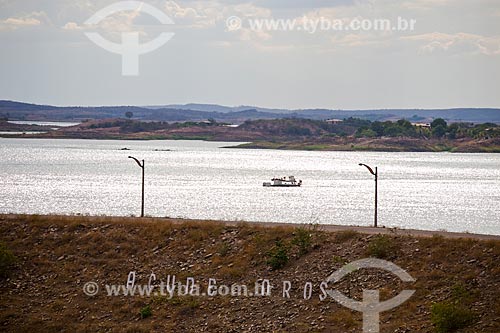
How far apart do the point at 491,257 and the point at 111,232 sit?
42.0ft

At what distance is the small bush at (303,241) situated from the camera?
95.1 ft

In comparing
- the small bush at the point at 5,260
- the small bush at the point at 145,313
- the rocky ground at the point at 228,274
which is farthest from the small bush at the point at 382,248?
the small bush at the point at 5,260

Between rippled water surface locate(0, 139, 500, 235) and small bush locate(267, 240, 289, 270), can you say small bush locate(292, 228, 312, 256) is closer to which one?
small bush locate(267, 240, 289, 270)

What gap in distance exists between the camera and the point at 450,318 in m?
22.9

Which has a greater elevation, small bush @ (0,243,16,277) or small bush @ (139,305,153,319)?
small bush @ (0,243,16,277)

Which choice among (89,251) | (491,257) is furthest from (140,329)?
(491,257)

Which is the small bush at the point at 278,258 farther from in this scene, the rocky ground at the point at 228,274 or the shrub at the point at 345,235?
the shrub at the point at 345,235

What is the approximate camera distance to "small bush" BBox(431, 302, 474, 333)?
900 inches

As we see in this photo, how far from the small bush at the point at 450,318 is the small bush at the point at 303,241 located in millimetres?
6355

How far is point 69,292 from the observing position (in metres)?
28.8

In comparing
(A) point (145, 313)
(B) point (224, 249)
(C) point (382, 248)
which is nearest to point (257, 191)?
(B) point (224, 249)

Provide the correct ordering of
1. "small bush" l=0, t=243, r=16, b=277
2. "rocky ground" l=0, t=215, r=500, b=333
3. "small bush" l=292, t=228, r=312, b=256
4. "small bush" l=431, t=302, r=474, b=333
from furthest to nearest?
1. "small bush" l=0, t=243, r=16, b=277
2. "small bush" l=292, t=228, r=312, b=256
3. "rocky ground" l=0, t=215, r=500, b=333
4. "small bush" l=431, t=302, r=474, b=333

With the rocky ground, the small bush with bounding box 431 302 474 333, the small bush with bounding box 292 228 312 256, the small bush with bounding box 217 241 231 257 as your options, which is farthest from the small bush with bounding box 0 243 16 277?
the small bush with bounding box 431 302 474 333

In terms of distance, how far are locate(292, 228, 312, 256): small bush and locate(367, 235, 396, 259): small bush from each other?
6.49 ft
